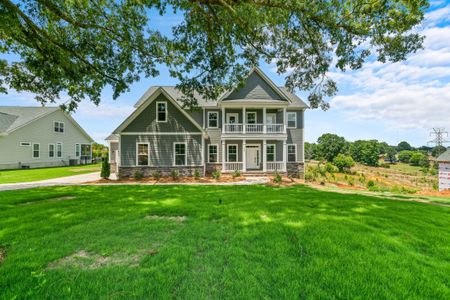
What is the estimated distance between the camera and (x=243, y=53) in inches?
371

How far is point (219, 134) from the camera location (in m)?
→ 17.7

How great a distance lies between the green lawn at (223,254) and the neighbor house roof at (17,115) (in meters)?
22.3

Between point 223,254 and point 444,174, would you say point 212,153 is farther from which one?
point 444,174

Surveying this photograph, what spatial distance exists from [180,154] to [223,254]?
1258 cm

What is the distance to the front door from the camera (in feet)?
59.8

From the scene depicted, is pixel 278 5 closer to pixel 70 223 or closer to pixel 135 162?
pixel 70 223

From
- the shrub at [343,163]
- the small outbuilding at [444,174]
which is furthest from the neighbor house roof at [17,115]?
the small outbuilding at [444,174]

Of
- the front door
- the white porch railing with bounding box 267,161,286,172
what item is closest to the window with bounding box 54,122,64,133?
the front door

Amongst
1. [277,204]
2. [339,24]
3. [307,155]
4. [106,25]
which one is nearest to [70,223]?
[277,204]

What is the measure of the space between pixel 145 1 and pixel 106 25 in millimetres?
2435

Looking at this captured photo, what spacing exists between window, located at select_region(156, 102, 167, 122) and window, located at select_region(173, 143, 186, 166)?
221 cm

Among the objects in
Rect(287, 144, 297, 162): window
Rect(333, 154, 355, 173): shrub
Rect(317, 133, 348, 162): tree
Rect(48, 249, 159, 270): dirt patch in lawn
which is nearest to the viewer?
Rect(48, 249, 159, 270): dirt patch in lawn

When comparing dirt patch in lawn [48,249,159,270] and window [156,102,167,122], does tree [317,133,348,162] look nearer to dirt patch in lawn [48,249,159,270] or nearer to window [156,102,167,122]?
window [156,102,167,122]

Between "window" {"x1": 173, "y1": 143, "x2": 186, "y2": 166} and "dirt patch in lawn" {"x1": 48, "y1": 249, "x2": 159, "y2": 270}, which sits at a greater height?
"window" {"x1": 173, "y1": 143, "x2": 186, "y2": 166}
